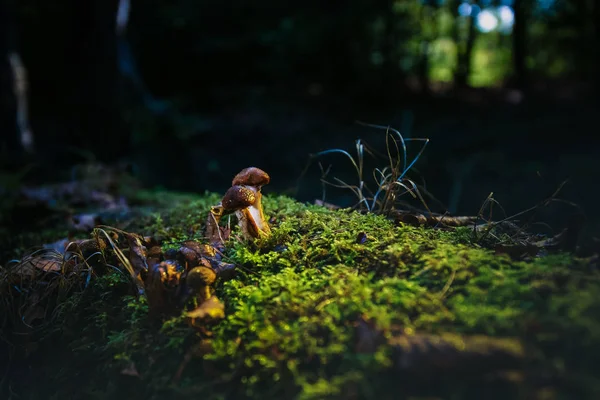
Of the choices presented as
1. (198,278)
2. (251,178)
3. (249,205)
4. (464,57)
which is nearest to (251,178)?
(251,178)

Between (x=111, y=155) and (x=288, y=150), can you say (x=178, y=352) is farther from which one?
(x=288, y=150)

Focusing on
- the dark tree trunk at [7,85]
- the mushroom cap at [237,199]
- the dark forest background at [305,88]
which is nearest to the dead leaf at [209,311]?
the mushroom cap at [237,199]

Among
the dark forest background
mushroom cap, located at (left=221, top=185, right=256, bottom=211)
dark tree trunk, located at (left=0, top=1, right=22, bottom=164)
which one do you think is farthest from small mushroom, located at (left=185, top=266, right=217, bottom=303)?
dark tree trunk, located at (left=0, top=1, right=22, bottom=164)

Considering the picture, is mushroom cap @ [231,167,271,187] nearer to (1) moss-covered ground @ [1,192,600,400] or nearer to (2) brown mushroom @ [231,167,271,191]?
(2) brown mushroom @ [231,167,271,191]

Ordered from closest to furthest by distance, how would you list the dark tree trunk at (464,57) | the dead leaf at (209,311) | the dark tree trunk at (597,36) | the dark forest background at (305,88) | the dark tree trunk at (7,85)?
the dead leaf at (209,311)
the dark tree trunk at (7,85)
the dark forest background at (305,88)
the dark tree trunk at (597,36)
the dark tree trunk at (464,57)

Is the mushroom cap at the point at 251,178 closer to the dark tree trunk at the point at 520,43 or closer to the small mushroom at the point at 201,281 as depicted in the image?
the small mushroom at the point at 201,281
